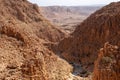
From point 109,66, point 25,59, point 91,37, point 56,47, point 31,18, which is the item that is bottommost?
point 56,47

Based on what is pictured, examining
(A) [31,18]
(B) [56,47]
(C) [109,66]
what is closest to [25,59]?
(C) [109,66]

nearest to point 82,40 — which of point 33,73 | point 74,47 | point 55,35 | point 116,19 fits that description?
point 74,47

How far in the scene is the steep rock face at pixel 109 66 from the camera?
20.7 metres

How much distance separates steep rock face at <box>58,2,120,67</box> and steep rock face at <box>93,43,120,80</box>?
28762mm

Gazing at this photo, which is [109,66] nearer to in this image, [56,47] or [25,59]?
[25,59]

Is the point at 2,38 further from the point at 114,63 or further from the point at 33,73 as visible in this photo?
the point at 114,63

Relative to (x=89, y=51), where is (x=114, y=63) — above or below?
above

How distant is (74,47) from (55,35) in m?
20.2

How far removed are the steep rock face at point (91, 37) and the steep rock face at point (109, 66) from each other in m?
28.8

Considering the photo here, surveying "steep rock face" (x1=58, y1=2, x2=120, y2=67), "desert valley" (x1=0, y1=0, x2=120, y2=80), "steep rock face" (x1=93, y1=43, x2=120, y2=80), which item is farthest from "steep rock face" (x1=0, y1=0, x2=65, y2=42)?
"steep rock face" (x1=93, y1=43, x2=120, y2=80)

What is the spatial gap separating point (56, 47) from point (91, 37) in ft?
32.1

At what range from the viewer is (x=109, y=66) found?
69.5ft

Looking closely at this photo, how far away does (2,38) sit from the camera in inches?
1299

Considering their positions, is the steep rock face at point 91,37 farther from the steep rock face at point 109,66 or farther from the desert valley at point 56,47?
the steep rock face at point 109,66
